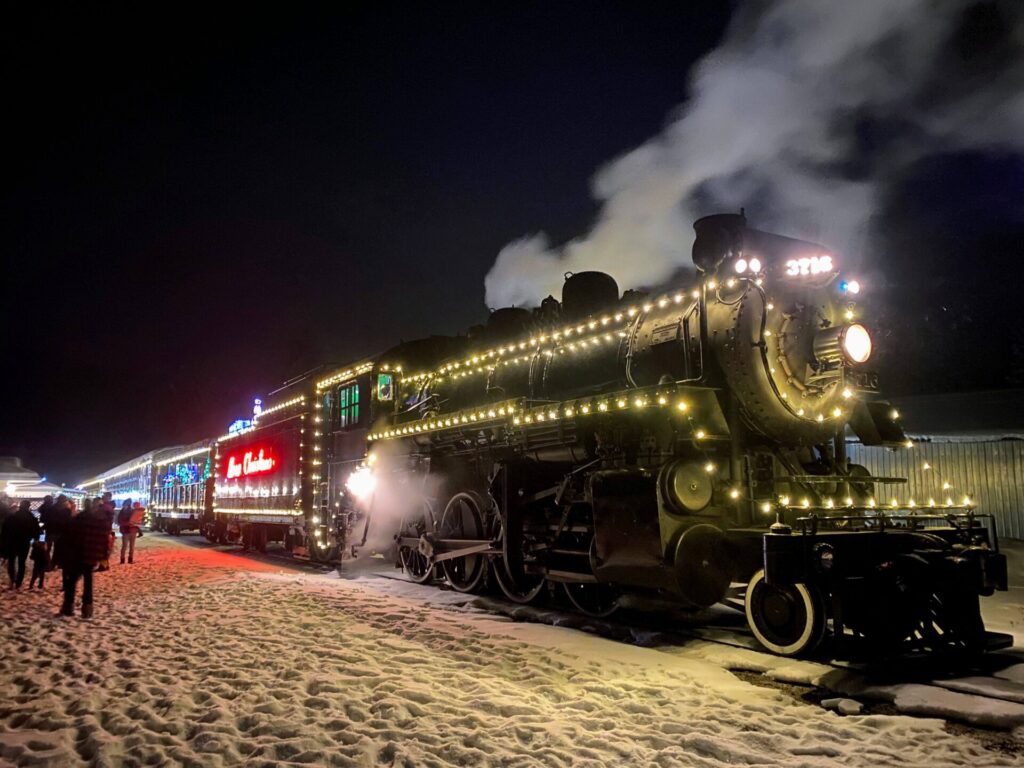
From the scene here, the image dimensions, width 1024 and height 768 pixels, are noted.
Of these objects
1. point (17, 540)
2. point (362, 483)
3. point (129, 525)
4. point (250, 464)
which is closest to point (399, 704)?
point (362, 483)

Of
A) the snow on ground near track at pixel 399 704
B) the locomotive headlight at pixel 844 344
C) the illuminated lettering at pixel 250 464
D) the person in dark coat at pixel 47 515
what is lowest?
the snow on ground near track at pixel 399 704

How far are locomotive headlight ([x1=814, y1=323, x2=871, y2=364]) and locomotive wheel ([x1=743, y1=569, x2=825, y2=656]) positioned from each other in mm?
2162

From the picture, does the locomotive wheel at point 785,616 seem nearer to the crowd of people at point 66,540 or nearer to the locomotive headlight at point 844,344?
the locomotive headlight at point 844,344

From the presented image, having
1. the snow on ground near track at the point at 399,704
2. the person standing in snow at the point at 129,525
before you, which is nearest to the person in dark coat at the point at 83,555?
the snow on ground near track at the point at 399,704

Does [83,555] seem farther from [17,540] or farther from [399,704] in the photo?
[399,704]

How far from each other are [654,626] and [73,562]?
22.8ft

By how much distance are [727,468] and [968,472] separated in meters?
8.71

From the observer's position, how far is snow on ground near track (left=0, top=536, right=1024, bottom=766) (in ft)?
12.4

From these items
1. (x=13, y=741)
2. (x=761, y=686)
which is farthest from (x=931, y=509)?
(x=13, y=741)

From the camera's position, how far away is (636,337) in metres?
7.64

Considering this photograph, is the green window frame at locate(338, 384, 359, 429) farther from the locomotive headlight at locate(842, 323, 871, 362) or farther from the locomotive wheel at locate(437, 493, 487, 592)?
the locomotive headlight at locate(842, 323, 871, 362)

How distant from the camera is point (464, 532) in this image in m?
9.91

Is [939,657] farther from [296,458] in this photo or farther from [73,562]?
[296,458]

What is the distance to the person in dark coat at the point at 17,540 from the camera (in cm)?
1129
